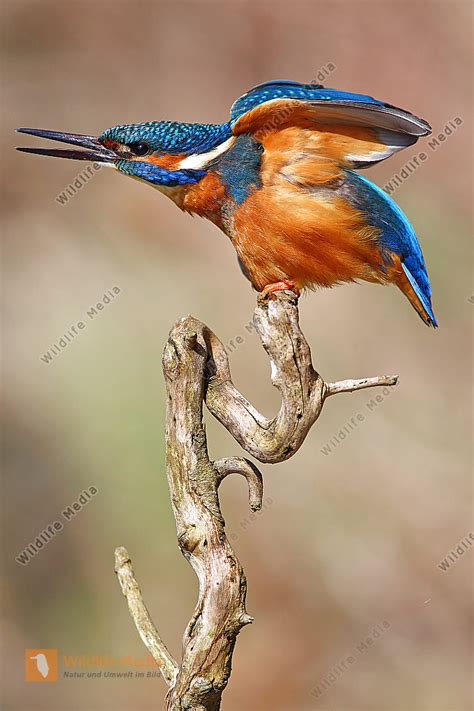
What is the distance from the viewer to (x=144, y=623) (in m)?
2.18

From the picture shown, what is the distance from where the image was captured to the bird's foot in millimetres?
2228

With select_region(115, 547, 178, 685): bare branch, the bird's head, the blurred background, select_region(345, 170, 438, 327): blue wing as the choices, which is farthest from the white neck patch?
the blurred background

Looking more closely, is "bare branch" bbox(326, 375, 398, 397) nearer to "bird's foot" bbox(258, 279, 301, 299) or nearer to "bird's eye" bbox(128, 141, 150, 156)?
"bird's foot" bbox(258, 279, 301, 299)

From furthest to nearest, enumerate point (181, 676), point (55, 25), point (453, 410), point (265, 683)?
point (55, 25), point (453, 410), point (265, 683), point (181, 676)

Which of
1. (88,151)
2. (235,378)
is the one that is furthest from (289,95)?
(235,378)

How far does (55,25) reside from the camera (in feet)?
16.2

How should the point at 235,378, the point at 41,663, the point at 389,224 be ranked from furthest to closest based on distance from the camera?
the point at 235,378 → the point at 41,663 → the point at 389,224

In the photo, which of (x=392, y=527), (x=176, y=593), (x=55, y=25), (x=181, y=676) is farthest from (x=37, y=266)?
(x=181, y=676)

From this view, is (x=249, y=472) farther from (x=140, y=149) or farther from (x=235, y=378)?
(x=235, y=378)

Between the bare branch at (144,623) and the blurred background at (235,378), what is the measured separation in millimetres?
1740

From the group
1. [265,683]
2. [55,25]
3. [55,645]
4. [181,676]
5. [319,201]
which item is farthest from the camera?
[55,25]

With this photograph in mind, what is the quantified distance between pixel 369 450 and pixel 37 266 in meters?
2.03

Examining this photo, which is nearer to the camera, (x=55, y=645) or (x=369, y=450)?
(x=55, y=645)

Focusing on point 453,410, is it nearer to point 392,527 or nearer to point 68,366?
point 392,527
